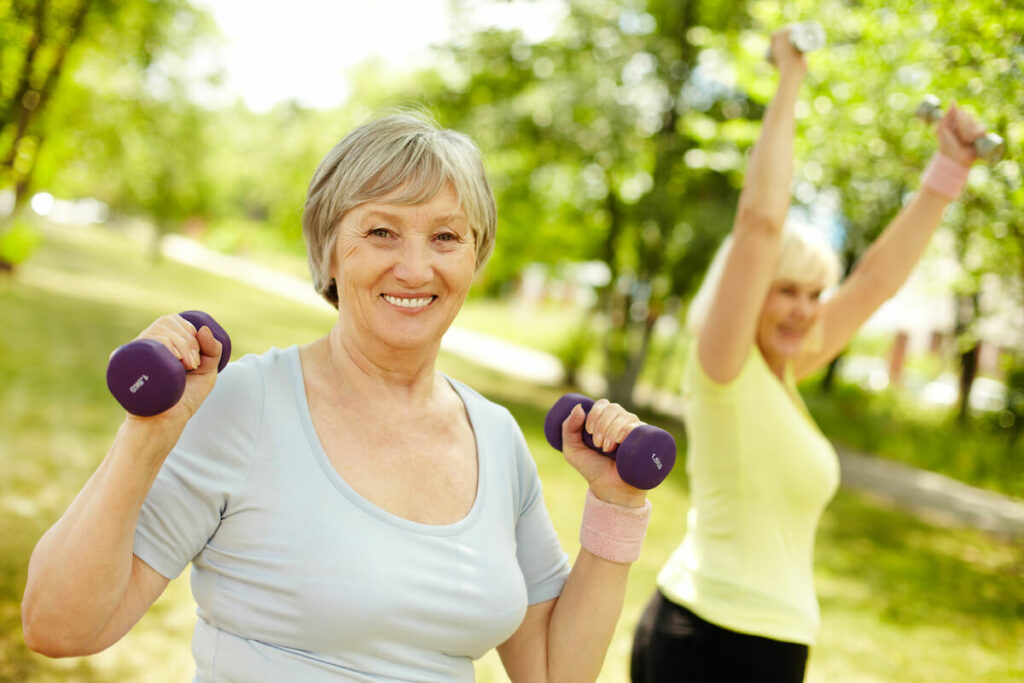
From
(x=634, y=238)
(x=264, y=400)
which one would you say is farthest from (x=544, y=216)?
(x=264, y=400)

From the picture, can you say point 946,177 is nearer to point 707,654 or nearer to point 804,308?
point 804,308

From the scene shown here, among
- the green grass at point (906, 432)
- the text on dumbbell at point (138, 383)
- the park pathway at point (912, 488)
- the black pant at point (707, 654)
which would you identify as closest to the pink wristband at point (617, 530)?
the black pant at point (707, 654)

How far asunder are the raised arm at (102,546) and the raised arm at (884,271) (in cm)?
208

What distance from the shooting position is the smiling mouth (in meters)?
1.68

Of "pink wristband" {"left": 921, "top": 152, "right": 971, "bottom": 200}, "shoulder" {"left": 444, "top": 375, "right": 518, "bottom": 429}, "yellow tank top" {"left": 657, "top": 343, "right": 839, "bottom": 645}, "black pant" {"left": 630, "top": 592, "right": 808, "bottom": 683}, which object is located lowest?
"black pant" {"left": 630, "top": 592, "right": 808, "bottom": 683}

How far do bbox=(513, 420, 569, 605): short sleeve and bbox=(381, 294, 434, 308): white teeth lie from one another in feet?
1.44

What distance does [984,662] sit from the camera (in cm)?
607

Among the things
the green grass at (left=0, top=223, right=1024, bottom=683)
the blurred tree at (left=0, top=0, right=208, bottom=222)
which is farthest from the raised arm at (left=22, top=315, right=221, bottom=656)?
the green grass at (left=0, top=223, right=1024, bottom=683)

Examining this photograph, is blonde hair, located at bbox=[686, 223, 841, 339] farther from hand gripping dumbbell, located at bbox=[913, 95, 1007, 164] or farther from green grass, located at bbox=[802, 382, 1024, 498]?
green grass, located at bbox=[802, 382, 1024, 498]

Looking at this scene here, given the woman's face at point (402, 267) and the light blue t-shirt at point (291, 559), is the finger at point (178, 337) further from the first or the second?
the woman's face at point (402, 267)

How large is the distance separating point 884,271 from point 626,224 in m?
11.7

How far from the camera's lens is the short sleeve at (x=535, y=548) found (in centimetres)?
189

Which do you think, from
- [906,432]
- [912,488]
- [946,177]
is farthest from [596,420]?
[906,432]

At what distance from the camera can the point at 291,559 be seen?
1483 mm
